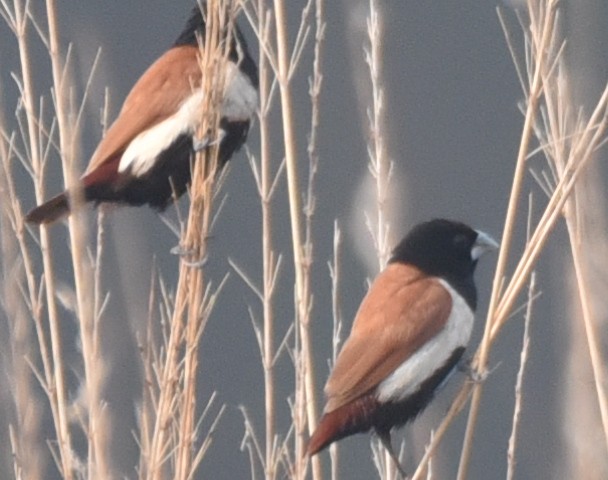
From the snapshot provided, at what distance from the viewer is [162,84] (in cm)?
353

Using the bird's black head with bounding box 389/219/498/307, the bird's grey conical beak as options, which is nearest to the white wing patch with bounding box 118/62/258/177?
the bird's black head with bounding box 389/219/498/307

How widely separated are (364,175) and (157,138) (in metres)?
1.80

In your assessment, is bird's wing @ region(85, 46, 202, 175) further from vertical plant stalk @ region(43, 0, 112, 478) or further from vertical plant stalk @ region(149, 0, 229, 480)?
vertical plant stalk @ region(149, 0, 229, 480)

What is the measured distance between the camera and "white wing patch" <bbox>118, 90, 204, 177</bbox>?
343cm

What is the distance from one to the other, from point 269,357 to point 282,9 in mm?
603

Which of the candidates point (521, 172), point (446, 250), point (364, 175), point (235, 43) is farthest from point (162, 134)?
point (364, 175)

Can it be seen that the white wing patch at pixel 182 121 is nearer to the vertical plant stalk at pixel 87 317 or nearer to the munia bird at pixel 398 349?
the munia bird at pixel 398 349

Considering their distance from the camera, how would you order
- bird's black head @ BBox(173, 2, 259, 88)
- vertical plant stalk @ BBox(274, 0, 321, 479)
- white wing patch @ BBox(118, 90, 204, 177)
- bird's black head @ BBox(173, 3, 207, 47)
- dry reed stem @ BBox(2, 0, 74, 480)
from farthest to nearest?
bird's black head @ BBox(173, 3, 207, 47), bird's black head @ BBox(173, 2, 259, 88), white wing patch @ BBox(118, 90, 204, 177), vertical plant stalk @ BBox(274, 0, 321, 479), dry reed stem @ BBox(2, 0, 74, 480)

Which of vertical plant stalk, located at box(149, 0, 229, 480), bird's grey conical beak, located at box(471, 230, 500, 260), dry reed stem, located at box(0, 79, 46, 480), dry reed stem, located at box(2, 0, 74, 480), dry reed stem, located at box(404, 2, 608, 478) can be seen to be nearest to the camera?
dry reed stem, located at box(0, 79, 46, 480)

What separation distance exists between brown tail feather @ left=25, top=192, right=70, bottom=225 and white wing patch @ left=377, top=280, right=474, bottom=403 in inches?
27.5

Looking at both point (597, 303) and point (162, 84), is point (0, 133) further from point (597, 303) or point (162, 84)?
point (597, 303)

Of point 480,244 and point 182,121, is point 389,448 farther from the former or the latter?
point 182,121

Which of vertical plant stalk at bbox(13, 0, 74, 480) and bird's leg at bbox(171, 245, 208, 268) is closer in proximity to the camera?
bird's leg at bbox(171, 245, 208, 268)

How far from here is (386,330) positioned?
3.34 m
